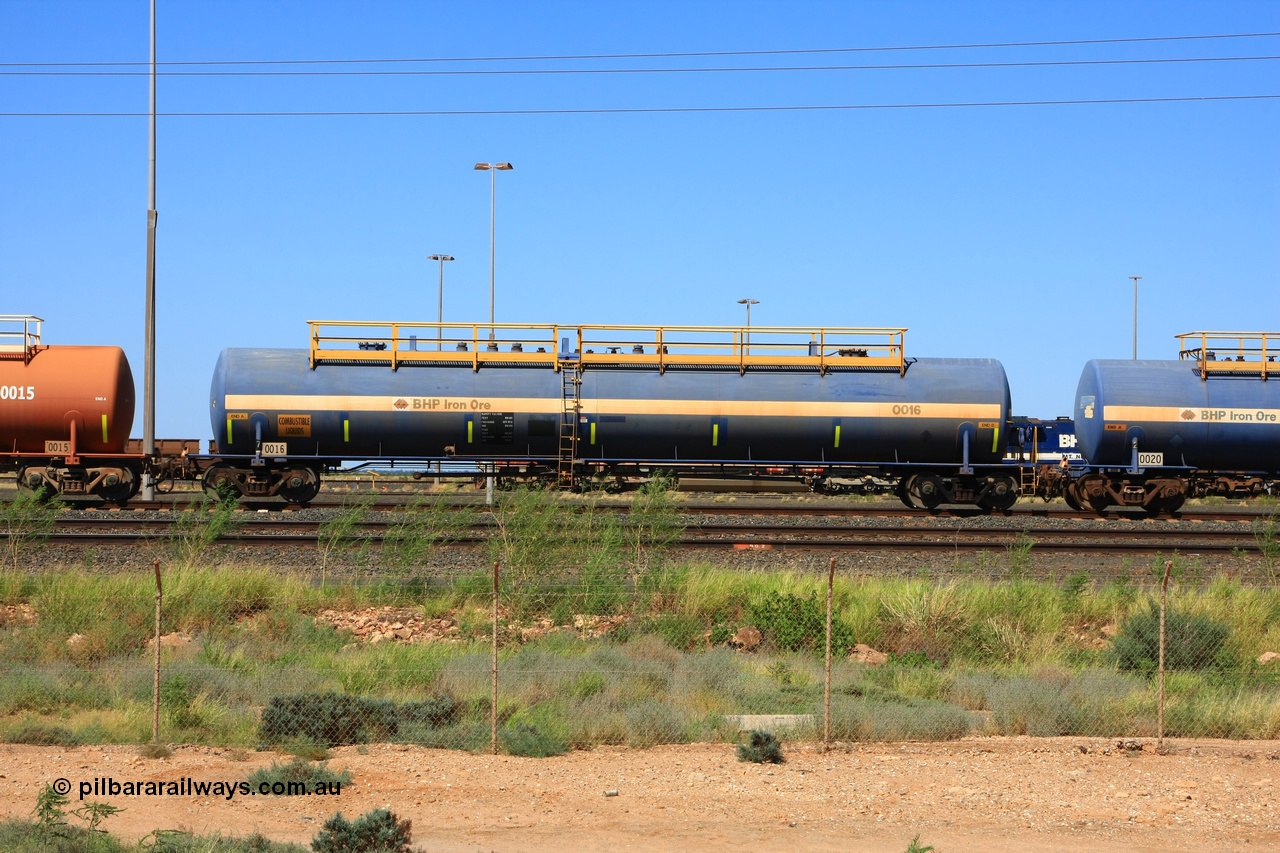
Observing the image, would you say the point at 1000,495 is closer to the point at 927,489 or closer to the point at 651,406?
the point at 927,489

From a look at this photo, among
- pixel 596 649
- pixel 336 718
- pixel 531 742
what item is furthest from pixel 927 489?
pixel 336 718

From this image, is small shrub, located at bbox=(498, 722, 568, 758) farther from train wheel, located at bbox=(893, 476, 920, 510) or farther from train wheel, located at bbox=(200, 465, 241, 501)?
train wheel, located at bbox=(893, 476, 920, 510)

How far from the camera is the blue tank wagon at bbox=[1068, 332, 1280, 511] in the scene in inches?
1050

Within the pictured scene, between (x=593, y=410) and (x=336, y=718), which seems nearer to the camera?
(x=336, y=718)

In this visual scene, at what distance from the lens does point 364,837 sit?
682 centimetres

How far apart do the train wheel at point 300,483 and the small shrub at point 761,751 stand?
61.0 ft

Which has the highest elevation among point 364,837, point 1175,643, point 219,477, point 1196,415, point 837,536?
point 1196,415

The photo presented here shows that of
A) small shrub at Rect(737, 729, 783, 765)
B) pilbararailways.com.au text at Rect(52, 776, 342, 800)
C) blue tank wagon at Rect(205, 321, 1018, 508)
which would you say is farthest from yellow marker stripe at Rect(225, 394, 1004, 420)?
pilbararailways.com.au text at Rect(52, 776, 342, 800)

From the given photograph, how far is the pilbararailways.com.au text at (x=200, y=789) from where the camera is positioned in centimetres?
838

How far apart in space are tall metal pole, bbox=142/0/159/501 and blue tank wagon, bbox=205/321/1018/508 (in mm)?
1445

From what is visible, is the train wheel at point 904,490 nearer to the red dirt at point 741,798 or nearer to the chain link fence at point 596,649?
the chain link fence at point 596,649

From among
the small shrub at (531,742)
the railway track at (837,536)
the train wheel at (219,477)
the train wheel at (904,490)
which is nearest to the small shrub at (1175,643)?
the railway track at (837,536)

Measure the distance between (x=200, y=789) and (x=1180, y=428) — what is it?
24.9 metres

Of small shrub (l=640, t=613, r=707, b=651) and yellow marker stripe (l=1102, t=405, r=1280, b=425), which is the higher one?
yellow marker stripe (l=1102, t=405, r=1280, b=425)
